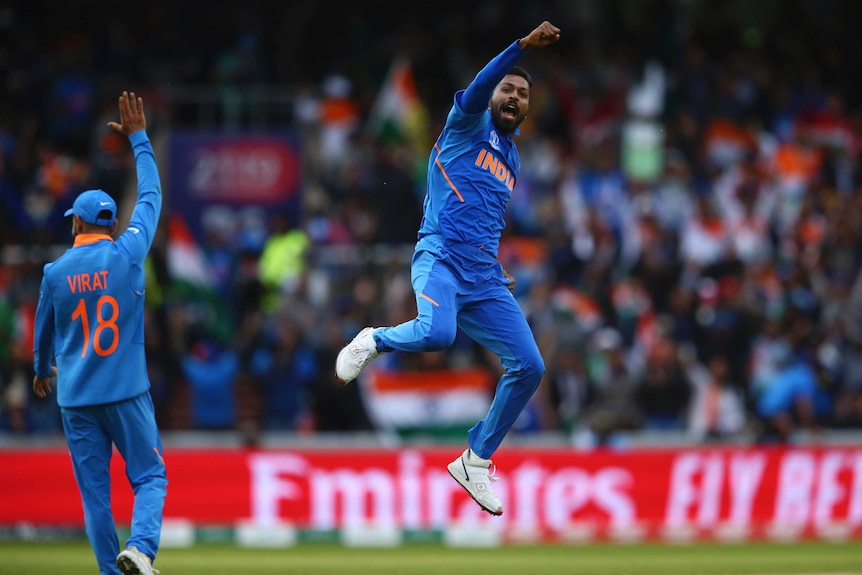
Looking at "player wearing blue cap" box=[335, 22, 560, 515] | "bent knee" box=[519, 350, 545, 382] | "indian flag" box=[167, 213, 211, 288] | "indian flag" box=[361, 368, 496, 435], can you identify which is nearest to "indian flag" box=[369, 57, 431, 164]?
"indian flag" box=[167, 213, 211, 288]

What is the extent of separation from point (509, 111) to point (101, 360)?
3438 millimetres

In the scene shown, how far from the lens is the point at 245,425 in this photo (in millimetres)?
17656

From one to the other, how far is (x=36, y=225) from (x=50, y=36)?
5.19 metres

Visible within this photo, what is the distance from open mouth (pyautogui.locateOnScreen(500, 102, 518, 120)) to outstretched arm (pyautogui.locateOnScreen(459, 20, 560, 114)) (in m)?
0.30

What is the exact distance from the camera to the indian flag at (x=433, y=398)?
59.5 feet

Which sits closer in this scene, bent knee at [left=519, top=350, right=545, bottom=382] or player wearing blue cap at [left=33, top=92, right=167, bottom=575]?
player wearing blue cap at [left=33, top=92, right=167, bottom=575]

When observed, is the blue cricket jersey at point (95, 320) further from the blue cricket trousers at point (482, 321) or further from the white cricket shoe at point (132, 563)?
the blue cricket trousers at point (482, 321)

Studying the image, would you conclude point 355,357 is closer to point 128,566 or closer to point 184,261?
point 128,566

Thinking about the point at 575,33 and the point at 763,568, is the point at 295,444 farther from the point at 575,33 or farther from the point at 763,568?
the point at 575,33

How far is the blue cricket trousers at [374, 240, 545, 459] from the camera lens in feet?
32.4

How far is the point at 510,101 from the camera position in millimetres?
9969

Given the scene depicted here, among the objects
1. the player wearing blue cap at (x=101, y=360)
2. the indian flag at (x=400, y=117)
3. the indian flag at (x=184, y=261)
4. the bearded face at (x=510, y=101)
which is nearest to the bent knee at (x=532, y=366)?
the bearded face at (x=510, y=101)

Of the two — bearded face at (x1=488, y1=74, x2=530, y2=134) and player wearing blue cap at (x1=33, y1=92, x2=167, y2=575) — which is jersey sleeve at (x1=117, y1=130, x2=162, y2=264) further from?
bearded face at (x1=488, y1=74, x2=530, y2=134)

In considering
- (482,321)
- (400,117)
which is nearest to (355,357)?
(482,321)
